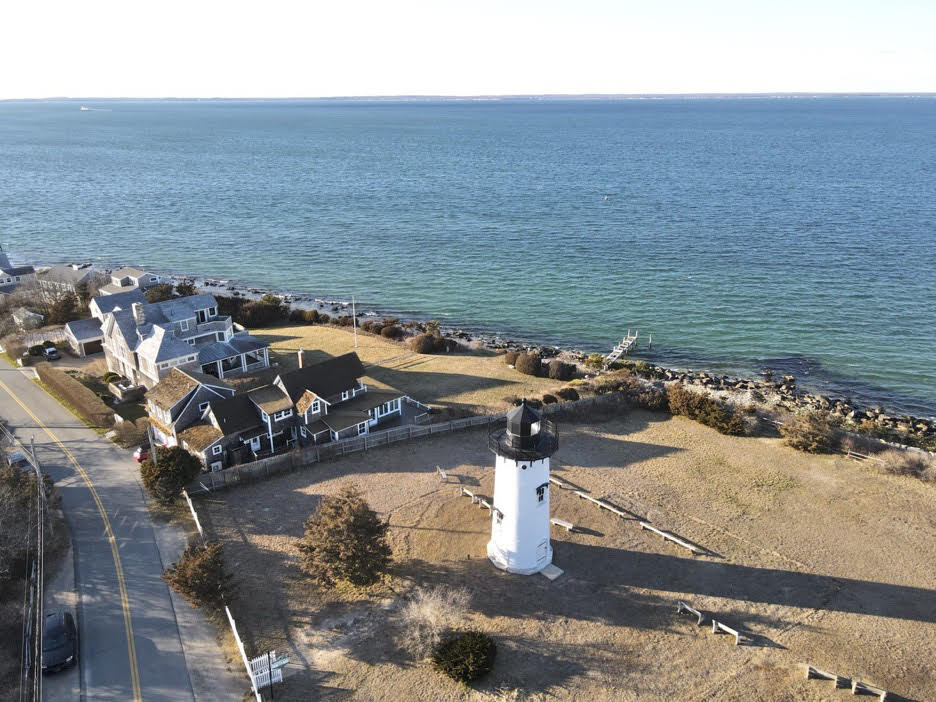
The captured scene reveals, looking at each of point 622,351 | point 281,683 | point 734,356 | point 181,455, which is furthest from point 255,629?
point 734,356

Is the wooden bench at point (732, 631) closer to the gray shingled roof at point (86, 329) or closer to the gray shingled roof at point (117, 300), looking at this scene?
the gray shingled roof at point (117, 300)

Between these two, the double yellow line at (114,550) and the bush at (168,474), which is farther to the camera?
the bush at (168,474)

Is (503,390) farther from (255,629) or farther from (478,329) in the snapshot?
(255,629)

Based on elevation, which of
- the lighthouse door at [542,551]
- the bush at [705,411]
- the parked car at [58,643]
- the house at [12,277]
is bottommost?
the parked car at [58,643]

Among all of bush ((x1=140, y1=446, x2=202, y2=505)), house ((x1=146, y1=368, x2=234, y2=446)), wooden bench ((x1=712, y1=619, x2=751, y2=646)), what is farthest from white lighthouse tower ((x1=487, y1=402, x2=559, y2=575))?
house ((x1=146, y1=368, x2=234, y2=446))

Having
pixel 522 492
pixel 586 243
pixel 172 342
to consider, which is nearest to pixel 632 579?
pixel 522 492

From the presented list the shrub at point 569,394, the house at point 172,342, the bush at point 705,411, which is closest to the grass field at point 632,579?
the bush at point 705,411
